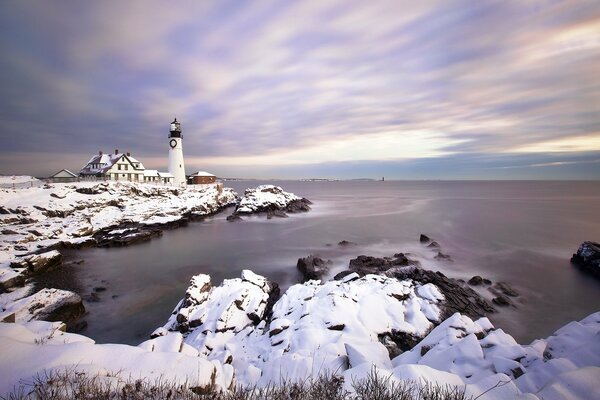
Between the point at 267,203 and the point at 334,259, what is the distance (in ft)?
81.8

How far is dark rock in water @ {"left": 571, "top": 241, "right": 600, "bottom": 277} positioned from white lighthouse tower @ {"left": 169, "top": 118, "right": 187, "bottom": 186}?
55.8m

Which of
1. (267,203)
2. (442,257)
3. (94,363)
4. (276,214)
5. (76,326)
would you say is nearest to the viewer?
(94,363)

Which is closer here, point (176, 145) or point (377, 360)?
point (377, 360)

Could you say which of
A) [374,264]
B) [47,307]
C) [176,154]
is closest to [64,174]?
[176,154]

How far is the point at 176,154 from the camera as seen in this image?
50.6 meters

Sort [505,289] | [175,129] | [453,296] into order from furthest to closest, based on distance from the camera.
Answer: [175,129]
[505,289]
[453,296]

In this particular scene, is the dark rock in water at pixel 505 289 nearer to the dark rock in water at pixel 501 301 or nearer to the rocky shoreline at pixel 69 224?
the dark rock in water at pixel 501 301

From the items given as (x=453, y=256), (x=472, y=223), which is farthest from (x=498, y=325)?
(x=472, y=223)

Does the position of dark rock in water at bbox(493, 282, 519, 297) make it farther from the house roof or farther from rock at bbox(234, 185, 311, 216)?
the house roof

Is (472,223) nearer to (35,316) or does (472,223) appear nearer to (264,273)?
(264,273)

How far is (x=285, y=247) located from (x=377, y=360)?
59.1ft

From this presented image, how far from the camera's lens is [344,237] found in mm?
26891

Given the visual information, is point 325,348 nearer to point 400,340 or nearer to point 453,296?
point 400,340

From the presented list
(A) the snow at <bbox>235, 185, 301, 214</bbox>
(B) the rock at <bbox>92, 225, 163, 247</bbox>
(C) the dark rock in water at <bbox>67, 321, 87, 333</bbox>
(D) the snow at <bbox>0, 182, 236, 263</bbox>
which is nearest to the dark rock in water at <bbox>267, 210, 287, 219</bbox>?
(A) the snow at <bbox>235, 185, 301, 214</bbox>
